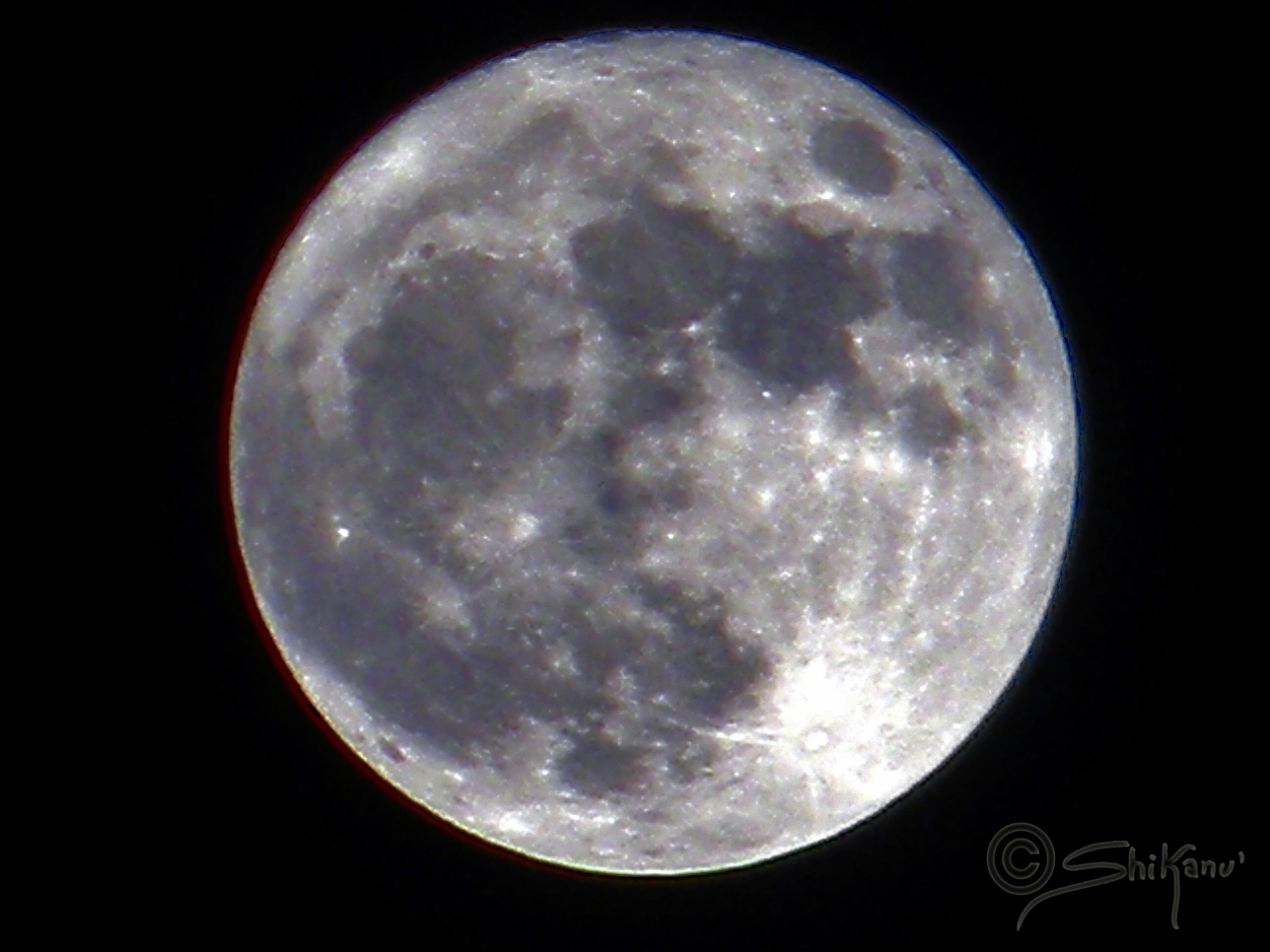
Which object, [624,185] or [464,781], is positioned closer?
[624,185]

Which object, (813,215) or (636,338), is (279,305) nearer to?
(636,338)

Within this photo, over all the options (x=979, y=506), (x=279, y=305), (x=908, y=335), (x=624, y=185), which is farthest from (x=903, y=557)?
(x=279, y=305)

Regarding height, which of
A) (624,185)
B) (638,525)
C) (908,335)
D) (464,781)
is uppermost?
(624,185)

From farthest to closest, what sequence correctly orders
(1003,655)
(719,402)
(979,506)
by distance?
(1003,655) → (979,506) → (719,402)

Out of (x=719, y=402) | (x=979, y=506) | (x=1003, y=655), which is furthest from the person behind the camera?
(x=1003, y=655)

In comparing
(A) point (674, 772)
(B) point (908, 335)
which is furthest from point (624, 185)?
(A) point (674, 772)

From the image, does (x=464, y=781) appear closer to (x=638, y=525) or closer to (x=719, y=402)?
(x=638, y=525)

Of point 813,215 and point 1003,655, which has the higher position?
point 813,215
